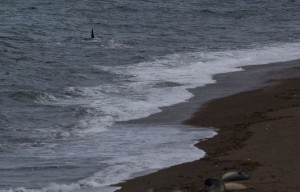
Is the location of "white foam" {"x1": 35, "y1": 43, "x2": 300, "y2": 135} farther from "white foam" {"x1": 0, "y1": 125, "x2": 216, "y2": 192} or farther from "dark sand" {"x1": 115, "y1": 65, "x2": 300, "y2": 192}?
"dark sand" {"x1": 115, "y1": 65, "x2": 300, "y2": 192}

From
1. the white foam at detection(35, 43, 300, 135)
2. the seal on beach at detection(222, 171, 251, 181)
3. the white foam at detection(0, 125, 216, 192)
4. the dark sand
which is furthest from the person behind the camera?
the white foam at detection(35, 43, 300, 135)

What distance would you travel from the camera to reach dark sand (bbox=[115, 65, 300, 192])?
1094cm

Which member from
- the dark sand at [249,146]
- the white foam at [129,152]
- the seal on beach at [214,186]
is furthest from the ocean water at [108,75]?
the seal on beach at [214,186]

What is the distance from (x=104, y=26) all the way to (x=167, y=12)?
7.36m

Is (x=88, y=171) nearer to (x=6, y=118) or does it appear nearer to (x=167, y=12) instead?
(x=6, y=118)

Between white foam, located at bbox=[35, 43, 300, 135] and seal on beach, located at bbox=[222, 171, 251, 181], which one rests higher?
seal on beach, located at bbox=[222, 171, 251, 181]

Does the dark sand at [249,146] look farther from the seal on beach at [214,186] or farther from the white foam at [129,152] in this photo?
the seal on beach at [214,186]

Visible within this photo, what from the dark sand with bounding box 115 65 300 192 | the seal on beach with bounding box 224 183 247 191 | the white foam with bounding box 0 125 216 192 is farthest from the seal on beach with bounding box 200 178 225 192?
the white foam with bounding box 0 125 216 192

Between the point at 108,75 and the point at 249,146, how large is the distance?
35.0 feet

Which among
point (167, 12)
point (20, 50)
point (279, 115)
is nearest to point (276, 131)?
point (279, 115)

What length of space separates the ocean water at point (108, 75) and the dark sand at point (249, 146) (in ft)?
1.42

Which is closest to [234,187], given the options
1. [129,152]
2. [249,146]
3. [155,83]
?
[249,146]

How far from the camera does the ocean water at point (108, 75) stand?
13.0 meters

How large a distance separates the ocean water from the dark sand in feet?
1.42
